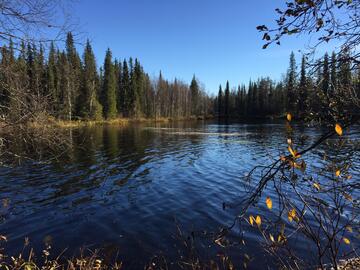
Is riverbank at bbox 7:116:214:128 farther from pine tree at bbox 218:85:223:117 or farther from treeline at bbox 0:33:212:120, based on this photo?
pine tree at bbox 218:85:223:117

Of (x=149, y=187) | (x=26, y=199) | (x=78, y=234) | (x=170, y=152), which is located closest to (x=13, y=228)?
(x=78, y=234)

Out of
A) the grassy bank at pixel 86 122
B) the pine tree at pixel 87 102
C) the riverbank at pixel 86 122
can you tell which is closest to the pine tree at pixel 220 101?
the riverbank at pixel 86 122

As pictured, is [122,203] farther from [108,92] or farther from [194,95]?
[194,95]

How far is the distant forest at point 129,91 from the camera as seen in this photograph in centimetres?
287

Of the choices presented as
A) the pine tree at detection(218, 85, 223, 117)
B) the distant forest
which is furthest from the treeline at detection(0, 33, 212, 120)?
the pine tree at detection(218, 85, 223, 117)

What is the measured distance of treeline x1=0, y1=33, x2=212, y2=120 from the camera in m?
4.21

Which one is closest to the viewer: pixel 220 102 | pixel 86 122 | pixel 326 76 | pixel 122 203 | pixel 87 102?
pixel 326 76

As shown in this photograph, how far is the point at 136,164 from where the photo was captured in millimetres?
16359

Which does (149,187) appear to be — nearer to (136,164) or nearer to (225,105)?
(136,164)

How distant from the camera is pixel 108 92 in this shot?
199 ft

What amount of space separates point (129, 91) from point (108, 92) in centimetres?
1026

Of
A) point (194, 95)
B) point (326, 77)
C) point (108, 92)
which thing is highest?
point (194, 95)

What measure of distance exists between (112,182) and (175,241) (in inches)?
247

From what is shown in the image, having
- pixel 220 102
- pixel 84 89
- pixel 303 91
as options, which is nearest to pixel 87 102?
pixel 84 89
